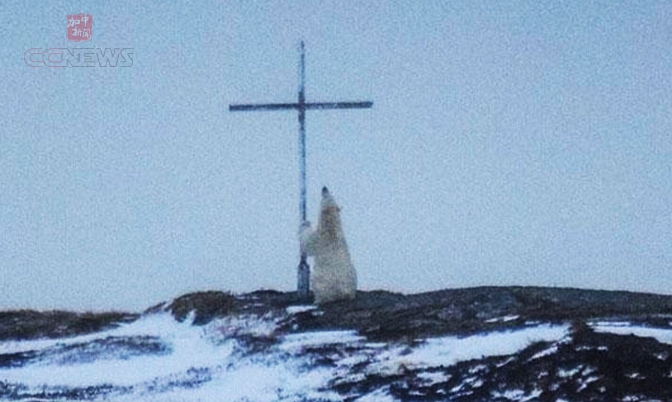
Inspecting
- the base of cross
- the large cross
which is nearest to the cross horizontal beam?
the large cross

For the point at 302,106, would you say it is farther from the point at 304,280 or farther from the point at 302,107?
the point at 304,280

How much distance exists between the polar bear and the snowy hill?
2.13 feet

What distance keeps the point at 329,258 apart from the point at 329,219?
0.95 metres

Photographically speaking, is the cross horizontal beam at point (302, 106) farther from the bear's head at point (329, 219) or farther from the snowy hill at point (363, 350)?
the snowy hill at point (363, 350)

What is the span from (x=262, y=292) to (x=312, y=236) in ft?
15.5

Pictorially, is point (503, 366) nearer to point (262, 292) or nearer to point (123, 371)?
point (123, 371)

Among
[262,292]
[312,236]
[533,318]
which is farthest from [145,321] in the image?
[533,318]

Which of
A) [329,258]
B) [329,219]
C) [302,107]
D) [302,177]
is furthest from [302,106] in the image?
[329,258]

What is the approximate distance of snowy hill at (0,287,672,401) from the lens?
52.1ft

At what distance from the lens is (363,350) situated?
20078mm

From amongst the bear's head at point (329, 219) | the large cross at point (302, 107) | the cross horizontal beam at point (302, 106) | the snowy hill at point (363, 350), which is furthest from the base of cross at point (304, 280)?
the cross horizontal beam at point (302, 106)

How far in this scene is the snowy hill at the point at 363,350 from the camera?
52.1 ft

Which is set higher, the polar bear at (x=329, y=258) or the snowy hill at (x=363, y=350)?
the polar bear at (x=329, y=258)

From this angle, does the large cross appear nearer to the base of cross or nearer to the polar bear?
the base of cross
